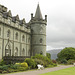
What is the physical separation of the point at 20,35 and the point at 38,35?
24.4ft

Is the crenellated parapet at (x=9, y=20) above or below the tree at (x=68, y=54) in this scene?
above

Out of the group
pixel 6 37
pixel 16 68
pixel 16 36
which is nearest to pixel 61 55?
pixel 16 36

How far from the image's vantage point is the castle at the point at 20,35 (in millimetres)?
32209

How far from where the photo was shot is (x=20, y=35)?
130 feet

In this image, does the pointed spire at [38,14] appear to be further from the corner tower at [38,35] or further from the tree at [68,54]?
the tree at [68,54]

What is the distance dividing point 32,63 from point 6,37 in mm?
9935

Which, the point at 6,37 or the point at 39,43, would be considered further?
the point at 39,43

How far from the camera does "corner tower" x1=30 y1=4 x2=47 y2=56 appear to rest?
44.9 metres

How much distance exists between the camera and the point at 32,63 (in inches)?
1036

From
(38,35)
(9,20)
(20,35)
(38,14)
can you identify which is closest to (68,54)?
(38,35)

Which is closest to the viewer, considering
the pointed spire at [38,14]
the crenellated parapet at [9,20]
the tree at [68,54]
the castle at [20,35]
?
the crenellated parapet at [9,20]

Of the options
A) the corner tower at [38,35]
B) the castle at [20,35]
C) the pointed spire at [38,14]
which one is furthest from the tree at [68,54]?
the pointed spire at [38,14]

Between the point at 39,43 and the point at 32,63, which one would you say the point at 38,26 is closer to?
the point at 39,43

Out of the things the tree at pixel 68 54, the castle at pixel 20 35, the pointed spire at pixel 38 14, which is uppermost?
the pointed spire at pixel 38 14
